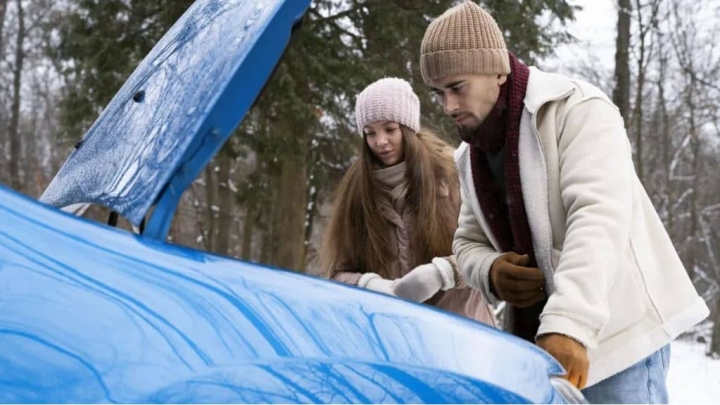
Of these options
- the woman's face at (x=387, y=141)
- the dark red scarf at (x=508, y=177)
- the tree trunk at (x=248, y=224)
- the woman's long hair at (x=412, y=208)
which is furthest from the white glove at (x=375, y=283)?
the tree trunk at (x=248, y=224)

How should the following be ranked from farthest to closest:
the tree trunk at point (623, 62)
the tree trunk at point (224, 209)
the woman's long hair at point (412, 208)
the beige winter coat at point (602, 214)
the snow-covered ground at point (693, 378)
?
the tree trunk at point (224, 209) < the tree trunk at point (623, 62) < the snow-covered ground at point (693, 378) < the woman's long hair at point (412, 208) < the beige winter coat at point (602, 214)

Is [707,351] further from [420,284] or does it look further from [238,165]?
[420,284]

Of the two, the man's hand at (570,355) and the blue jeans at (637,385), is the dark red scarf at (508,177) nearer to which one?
the blue jeans at (637,385)

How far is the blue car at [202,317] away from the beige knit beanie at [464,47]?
0.79 meters

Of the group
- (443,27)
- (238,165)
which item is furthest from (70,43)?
(443,27)

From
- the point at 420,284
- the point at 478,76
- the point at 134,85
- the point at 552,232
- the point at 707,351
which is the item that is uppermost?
the point at 478,76

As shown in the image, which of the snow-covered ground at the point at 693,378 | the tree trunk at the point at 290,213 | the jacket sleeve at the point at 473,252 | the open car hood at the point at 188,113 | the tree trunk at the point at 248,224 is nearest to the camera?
the open car hood at the point at 188,113

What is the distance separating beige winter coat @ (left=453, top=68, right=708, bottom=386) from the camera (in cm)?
185

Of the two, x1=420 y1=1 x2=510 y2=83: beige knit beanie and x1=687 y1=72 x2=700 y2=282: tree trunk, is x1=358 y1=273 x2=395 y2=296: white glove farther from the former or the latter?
x1=687 y1=72 x2=700 y2=282: tree trunk

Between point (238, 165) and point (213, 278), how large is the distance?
11485mm

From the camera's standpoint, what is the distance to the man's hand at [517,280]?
2.01 m

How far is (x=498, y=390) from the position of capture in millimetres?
1215

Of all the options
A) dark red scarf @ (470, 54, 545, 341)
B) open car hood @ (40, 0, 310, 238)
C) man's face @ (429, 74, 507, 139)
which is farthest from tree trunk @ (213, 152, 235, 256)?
open car hood @ (40, 0, 310, 238)

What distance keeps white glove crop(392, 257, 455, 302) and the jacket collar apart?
3.52 feet
